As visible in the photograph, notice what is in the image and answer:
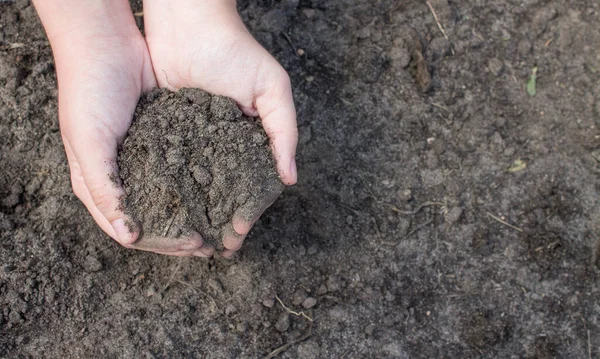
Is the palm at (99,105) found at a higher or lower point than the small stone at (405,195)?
higher

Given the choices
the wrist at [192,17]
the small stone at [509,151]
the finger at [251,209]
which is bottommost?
the small stone at [509,151]

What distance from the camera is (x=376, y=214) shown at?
256cm

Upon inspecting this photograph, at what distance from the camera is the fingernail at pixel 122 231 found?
1.94 m

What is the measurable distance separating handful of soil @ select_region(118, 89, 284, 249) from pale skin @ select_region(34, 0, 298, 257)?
0.13ft

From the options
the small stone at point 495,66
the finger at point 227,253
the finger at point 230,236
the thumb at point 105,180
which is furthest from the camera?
the small stone at point 495,66

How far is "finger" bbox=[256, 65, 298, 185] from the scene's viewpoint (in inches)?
80.7

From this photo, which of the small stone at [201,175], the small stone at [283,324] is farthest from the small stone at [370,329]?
the small stone at [201,175]

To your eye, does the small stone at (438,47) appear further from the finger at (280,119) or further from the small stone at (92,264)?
the small stone at (92,264)

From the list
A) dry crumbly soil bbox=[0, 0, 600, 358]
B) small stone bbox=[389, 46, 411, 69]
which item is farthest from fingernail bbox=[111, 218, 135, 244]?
small stone bbox=[389, 46, 411, 69]

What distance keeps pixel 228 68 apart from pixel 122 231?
2.36 feet

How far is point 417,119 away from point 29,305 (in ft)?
6.14

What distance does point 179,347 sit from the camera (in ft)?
7.45

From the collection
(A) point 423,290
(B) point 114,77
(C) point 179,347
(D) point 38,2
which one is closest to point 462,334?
(A) point 423,290

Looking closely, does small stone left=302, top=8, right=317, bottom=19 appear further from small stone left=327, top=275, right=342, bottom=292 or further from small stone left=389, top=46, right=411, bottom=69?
small stone left=327, top=275, right=342, bottom=292
